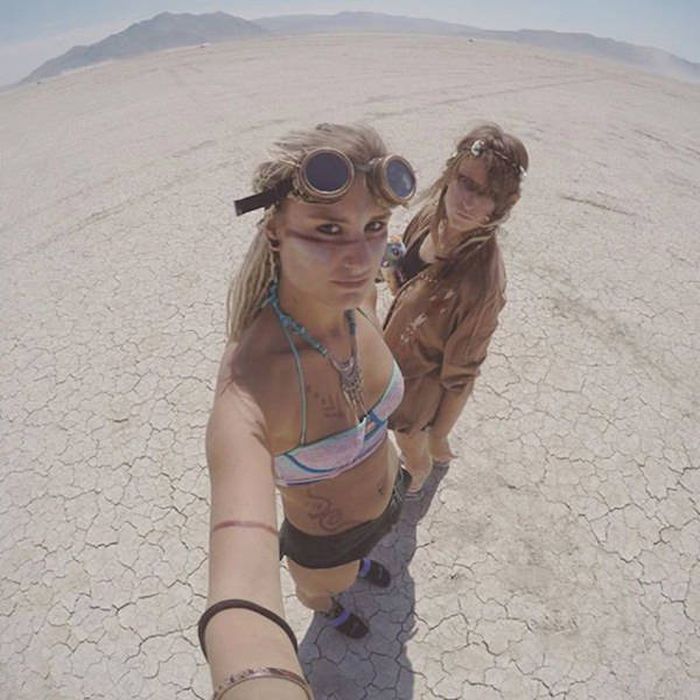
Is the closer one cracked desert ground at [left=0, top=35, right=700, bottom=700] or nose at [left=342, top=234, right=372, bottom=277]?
nose at [left=342, top=234, right=372, bottom=277]

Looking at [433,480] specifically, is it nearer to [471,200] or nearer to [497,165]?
[471,200]

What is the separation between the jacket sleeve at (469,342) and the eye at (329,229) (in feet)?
2.46

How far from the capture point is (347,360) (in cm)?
133

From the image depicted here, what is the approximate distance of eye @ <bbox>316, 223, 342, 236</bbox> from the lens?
41.9 inches

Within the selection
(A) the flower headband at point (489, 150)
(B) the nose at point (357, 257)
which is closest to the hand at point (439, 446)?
(A) the flower headband at point (489, 150)

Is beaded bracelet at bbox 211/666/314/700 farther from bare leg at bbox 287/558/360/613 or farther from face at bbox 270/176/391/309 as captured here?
bare leg at bbox 287/558/360/613

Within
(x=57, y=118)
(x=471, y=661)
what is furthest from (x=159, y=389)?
(x=57, y=118)

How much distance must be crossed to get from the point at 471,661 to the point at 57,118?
12445 millimetres

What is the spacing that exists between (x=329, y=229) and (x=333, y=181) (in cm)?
10

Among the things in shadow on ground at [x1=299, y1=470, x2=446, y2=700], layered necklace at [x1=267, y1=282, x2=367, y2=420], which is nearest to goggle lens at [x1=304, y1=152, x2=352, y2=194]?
layered necklace at [x1=267, y1=282, x2=367, y2=420]

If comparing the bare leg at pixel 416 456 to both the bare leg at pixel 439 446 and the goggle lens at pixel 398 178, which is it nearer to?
the bare leg at pixel 439 446

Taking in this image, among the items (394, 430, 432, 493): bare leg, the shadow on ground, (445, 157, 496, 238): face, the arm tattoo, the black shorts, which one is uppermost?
(445, 157, 496, 238): face

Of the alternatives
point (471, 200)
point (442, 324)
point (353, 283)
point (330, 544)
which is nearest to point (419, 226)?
point (471, 200)

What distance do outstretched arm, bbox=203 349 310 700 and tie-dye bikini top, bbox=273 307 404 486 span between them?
16 cm
